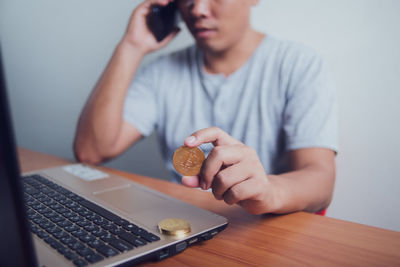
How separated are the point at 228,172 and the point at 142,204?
0.20 m

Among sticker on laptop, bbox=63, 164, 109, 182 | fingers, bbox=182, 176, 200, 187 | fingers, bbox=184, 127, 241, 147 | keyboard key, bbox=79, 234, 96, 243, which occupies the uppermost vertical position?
fingers, bbox=184, 127, 241, 147

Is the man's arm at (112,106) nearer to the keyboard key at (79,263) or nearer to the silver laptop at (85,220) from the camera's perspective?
the silver laptop at (85,220)

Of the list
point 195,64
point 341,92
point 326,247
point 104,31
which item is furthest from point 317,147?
point 104,31

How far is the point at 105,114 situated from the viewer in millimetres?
963

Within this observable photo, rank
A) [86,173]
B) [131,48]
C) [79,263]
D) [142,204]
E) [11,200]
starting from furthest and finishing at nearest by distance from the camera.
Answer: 1. [131,48]
2. [86,173]
3. [142,204]
4. [79,263]
5. [11,200]

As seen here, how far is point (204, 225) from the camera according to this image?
1.59 ft

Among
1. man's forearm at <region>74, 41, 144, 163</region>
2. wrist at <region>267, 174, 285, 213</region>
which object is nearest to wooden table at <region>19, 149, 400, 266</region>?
wrist at <region>267, 174, 285, 213</region>

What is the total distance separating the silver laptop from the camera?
10.1 inches

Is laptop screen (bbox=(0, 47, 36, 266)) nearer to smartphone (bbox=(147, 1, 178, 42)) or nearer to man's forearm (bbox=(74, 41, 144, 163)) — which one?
man's forearm (bbox=(74, 41, 144, 163))

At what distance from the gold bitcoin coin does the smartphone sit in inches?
27.8

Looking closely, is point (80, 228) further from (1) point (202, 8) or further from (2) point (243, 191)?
(1) point (202, 8)

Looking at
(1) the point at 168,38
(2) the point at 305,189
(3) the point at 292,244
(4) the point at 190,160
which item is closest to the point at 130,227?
(4) the point at 190,160

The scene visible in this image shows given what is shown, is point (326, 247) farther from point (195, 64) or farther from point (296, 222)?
point (195, 64)

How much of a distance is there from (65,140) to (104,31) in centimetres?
65
